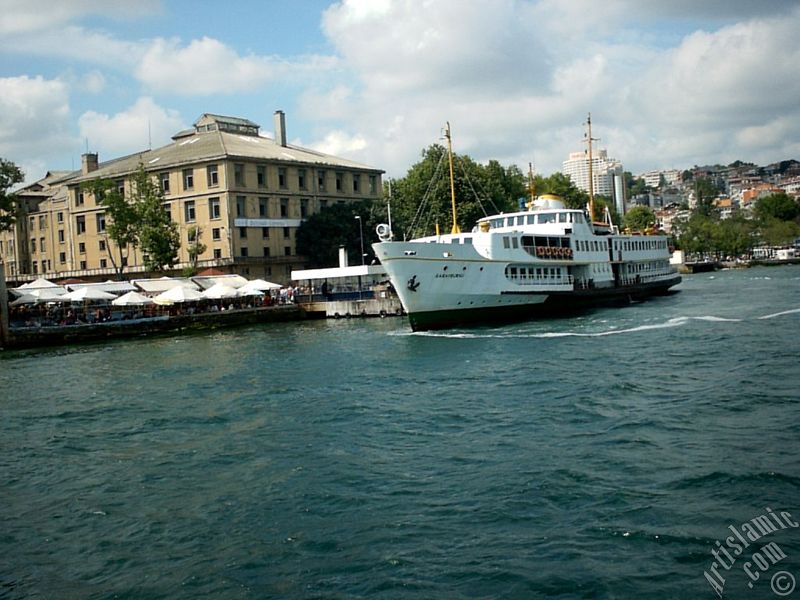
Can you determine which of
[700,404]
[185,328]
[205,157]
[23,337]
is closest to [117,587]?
[700,404]

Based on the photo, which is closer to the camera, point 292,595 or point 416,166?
point 292,595

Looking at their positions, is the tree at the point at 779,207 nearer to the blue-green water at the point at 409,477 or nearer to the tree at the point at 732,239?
the tree at the point at 732,239

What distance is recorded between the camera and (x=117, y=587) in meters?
8.93

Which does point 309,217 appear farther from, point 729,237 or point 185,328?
point 729,237

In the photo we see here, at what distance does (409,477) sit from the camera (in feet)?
40.7

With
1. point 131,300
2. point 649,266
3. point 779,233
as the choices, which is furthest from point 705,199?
point 131,300

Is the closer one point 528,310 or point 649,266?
point 528,310

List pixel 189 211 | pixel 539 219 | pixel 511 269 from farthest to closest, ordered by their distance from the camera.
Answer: pixel 189 211
pixel 539 219
pixel 511 269

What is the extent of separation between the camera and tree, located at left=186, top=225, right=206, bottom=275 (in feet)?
198

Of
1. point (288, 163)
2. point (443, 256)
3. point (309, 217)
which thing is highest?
point (288, 163)

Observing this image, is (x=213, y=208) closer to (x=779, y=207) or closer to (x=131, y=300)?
(x=131, y=300)

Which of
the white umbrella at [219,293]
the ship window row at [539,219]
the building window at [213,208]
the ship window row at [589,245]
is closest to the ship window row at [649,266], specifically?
the ship window row at [589,245]

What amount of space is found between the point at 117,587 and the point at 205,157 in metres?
60.6

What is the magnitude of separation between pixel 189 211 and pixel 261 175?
7.14 m
